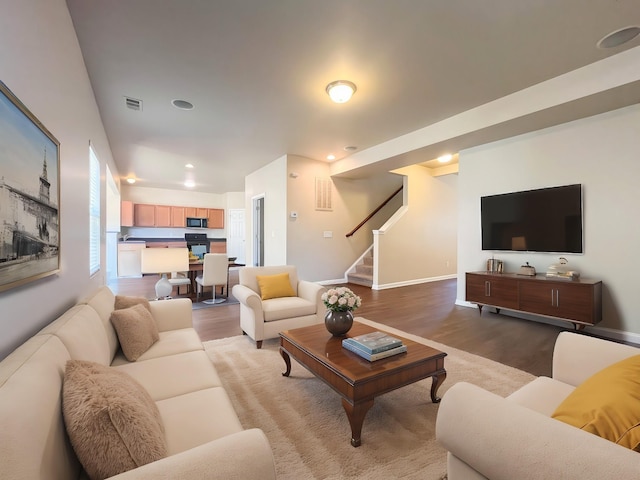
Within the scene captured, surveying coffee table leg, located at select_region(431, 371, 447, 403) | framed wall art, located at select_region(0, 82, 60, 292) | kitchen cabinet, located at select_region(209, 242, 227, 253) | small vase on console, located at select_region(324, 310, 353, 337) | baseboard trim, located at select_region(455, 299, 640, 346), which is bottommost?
baseboard trim, located at select_region(455, 299, 640, 346)

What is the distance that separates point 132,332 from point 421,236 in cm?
620

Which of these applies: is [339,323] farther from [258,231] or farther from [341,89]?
[258,231]

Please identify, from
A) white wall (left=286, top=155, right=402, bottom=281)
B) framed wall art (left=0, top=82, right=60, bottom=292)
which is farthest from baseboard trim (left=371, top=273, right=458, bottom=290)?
framed wall art (left=0, top=82, right=60, bottom=292)

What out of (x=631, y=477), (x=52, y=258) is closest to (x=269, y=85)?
(x=52, y=258)

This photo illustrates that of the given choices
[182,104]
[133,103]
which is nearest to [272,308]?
[182,104]

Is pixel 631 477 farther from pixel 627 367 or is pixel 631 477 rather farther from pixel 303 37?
pixel 303 37

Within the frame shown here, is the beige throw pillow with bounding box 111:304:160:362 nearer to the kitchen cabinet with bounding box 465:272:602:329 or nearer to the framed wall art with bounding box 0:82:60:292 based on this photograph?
the framed wall art with bounding box 0:82:60:292

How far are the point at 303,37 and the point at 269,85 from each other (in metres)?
0.86

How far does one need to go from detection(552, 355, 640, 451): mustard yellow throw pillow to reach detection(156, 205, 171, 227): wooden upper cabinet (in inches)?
424

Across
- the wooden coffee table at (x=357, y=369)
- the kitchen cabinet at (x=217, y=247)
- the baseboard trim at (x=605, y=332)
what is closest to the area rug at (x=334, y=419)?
the wooden coffee table at (x=357, y=369)

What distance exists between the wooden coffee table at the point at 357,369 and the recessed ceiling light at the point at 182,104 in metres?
3.12

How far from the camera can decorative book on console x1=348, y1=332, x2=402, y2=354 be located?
1858 millimetres

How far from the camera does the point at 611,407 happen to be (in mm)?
858

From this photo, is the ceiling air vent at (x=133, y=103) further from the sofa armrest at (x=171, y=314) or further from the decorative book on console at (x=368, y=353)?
the decorative book on console at (x=368, y=353)
